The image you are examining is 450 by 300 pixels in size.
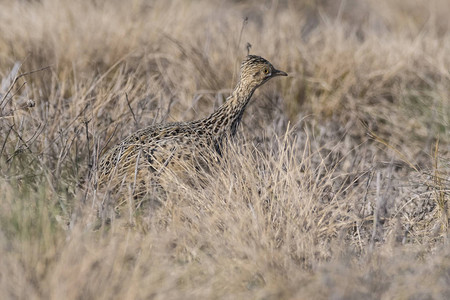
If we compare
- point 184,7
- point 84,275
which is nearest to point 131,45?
point 184,7

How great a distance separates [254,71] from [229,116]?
1.37 ft

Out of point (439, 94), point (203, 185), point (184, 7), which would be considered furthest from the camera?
point (184, 7)

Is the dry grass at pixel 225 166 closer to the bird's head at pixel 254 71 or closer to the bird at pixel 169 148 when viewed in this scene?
the bird at pixel 169 148

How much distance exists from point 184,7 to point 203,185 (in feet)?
14.3

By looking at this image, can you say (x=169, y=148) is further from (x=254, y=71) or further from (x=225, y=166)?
(x=254, y=71)

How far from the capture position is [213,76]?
21.7 feet

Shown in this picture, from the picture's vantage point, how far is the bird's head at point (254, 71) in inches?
199

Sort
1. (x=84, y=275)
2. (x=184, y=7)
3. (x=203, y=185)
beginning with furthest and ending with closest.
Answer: (x=184, y=7), (x=203, y=185), (x=84, y=275)

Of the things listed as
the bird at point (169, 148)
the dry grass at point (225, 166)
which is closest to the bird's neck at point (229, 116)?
the bird at point (169, 148)

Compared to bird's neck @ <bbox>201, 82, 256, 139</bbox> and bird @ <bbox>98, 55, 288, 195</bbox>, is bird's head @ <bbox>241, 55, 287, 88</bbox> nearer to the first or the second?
bird's neck @ <bbox>201, 82, 256, 139</bbox>

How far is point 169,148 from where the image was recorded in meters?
4.40

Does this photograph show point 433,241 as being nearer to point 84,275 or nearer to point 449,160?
point 449,160

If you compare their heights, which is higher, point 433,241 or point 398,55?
point 398,55

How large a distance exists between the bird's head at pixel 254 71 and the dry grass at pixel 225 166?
36 centimetres
